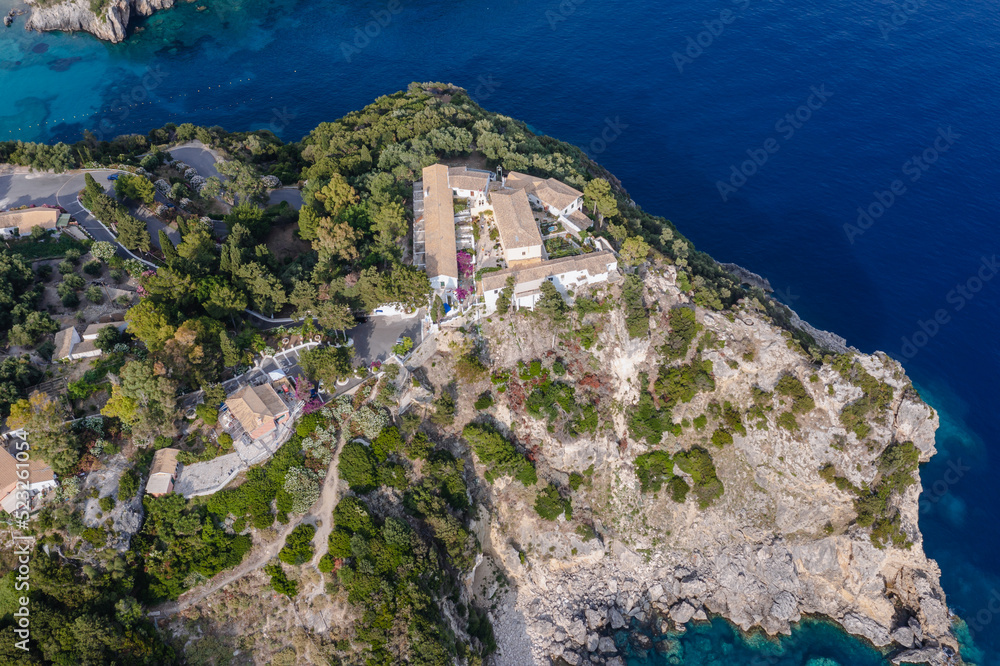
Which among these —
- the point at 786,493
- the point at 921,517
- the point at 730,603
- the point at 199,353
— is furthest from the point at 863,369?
the point at 199,353

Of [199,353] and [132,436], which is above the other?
[199,353]

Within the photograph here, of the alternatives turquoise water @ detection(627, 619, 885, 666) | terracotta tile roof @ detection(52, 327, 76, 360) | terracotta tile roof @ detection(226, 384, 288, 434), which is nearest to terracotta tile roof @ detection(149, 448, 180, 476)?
terracotta tile roof @ detection(226, 384, 288, 434)

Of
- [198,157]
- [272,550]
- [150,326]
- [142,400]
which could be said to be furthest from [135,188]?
[272,550]

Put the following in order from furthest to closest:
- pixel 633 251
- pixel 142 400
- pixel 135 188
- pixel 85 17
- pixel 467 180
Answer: pixel 85 17
pixel 135 188
pixel 467 180
pixel 633 251
pixel 142 400

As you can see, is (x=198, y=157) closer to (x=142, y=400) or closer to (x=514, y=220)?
(x=142, y=400)

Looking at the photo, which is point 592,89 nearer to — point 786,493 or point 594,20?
point 594,20

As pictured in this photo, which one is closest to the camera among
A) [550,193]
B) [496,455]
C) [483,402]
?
[496,455]
